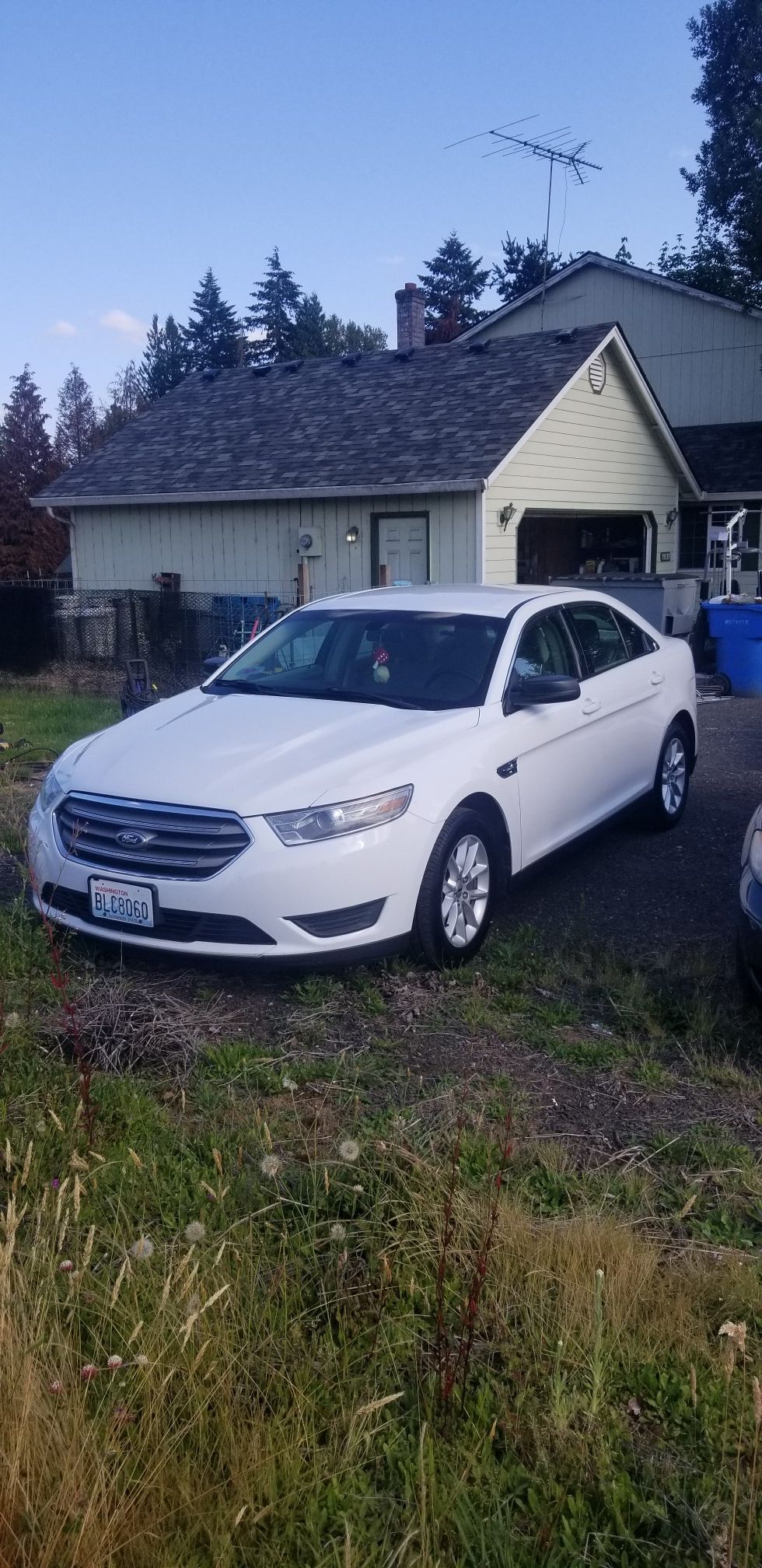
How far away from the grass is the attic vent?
50.4 ft

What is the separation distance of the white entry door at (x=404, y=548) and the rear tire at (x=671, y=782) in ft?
29.6

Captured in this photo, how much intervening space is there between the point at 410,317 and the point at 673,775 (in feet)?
63.6

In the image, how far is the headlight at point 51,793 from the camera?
5406 millimetres

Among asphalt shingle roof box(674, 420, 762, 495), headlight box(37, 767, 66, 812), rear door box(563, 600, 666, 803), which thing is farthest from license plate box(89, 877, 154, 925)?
asphalt shingle roof box(674, 420, 762, 495)

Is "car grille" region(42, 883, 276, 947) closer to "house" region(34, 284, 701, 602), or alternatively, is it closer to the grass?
the grass

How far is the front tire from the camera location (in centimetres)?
515

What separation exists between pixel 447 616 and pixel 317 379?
15.7 m

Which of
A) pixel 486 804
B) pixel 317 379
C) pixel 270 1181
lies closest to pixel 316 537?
pixel 317 379

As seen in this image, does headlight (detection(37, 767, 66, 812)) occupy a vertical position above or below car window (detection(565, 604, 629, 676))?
below

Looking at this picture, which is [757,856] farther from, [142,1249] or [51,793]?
[51,793]

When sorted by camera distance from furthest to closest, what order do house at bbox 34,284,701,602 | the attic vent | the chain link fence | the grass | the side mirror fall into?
the attic vent → the chain link fence → house at bbox 34,284,701,602 → the side mirror → the grass

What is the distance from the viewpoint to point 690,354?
25016 mm

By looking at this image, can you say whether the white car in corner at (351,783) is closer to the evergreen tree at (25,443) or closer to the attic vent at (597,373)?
the attic vent at (597,373)

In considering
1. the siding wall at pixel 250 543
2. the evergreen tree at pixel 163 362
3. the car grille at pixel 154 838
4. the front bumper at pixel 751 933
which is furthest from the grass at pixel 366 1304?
the evergreen tree at pixel 163 362
